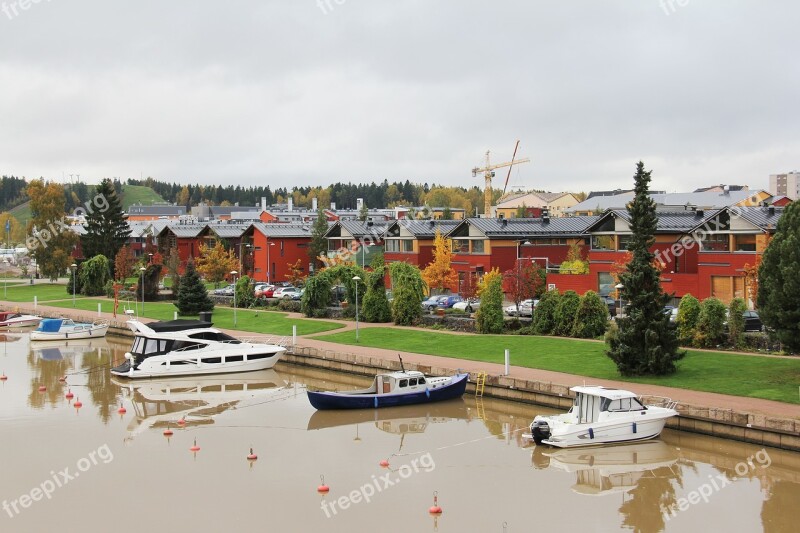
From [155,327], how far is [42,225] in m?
56.2

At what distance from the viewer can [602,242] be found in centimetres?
6206

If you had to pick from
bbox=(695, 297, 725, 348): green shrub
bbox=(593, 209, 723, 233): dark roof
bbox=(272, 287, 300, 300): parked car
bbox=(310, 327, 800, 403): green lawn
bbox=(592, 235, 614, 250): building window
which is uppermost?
bbox=(593, 209, 723, 233): dark roof

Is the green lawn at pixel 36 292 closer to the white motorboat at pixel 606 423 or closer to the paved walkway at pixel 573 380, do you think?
the paved walkway at pixel 573 380

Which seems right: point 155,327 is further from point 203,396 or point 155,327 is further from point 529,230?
point 529,230

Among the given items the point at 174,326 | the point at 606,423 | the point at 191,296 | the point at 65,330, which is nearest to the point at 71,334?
the point at 65,330

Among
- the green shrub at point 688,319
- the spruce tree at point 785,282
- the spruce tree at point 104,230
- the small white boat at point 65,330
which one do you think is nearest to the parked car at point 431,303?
the green shrub at point 688,319

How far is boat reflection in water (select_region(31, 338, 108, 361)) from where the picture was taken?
55.3 metres

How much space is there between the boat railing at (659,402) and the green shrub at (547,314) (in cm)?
1493

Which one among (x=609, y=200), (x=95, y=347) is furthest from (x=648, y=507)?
(x=609, y=200)

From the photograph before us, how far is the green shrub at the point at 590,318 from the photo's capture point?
149ft

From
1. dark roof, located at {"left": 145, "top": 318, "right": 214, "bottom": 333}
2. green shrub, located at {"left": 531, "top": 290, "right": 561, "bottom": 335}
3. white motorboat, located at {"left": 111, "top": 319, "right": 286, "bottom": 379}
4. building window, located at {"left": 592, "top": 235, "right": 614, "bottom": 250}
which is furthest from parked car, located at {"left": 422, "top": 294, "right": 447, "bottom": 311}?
dark roof, located at {"left": 145, "top": 318, "right": 214, "bottom": 333}

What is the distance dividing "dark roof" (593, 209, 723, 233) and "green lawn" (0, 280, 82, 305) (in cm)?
5250

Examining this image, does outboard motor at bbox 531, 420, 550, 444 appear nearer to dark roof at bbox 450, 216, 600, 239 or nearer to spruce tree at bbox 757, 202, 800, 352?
spruce tree at bbox 757, 202, 800, 352

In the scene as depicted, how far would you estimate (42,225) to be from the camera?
9700 cm
